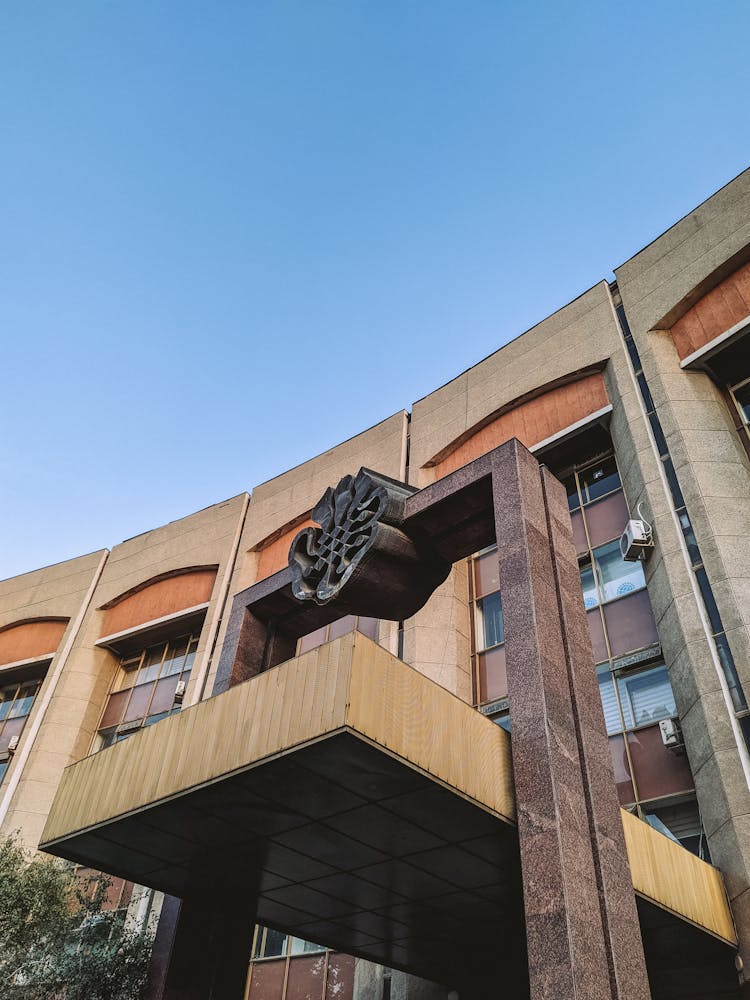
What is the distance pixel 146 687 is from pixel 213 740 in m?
20.1

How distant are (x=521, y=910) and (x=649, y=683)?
20.1 ft

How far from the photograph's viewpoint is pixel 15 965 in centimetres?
1655

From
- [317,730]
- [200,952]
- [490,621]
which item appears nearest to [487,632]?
[490,621]

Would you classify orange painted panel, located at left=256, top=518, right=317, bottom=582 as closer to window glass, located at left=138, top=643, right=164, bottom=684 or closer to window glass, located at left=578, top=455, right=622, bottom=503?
window glass, located at left=138, top=643, right=164, bottom=684

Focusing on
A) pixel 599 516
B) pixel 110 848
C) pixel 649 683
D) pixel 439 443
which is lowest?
pixel 110 848

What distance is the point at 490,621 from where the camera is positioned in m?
20.8

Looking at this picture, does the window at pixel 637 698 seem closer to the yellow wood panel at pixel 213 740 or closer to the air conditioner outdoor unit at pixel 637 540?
the air conditioner outdoor unit at pixel 637 540

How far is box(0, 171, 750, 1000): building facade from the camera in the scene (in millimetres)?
14523

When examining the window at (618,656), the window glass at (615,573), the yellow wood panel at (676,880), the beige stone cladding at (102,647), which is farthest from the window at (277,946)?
the window glass at (615,573)

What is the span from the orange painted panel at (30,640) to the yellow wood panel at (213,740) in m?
21.5

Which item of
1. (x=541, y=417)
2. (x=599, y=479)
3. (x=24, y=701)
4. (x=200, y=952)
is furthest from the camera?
(x=24, y=701)

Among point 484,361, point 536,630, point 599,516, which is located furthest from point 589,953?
point 484,361

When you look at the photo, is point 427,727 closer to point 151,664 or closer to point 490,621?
point 490,621

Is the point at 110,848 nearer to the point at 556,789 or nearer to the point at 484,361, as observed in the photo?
the point at 556,789
